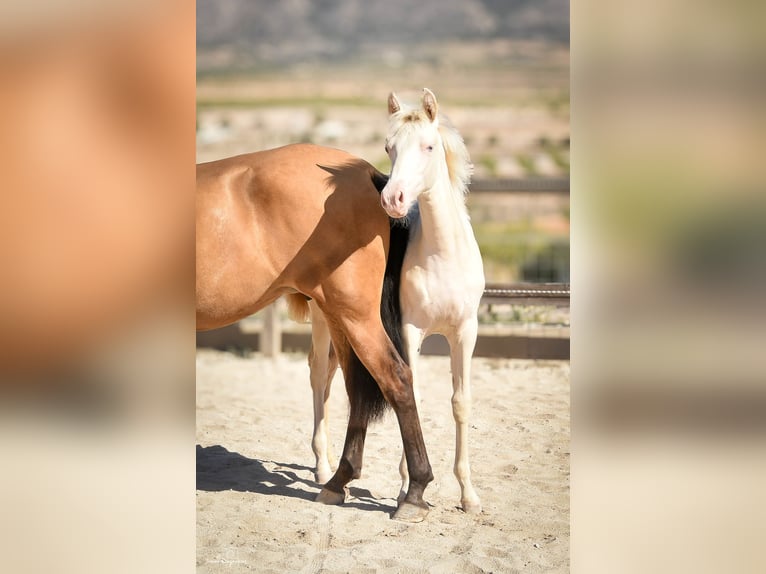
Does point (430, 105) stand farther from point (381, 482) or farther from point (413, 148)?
point (381, 482)

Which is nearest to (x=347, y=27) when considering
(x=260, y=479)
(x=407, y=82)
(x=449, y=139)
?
(x=407, y=82)

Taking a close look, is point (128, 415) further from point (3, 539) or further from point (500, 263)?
point (500, 263)

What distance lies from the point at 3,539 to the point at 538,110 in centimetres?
1359

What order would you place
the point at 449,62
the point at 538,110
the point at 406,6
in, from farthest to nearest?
the point at 406,6
the point at 449,62
the point at 538,110

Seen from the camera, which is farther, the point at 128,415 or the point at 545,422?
the point at 545,422

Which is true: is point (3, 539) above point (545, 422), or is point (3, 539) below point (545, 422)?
above

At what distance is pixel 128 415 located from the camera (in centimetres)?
125

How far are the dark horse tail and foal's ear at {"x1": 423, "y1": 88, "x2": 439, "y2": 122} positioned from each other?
0.32 m

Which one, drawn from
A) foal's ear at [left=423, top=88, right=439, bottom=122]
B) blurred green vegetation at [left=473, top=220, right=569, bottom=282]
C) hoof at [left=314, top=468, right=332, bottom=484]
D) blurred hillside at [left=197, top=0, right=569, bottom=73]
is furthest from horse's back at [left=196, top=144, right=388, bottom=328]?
blurred hillside at [left=197, top=0, right=569, bottom=73]

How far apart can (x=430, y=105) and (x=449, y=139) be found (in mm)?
193

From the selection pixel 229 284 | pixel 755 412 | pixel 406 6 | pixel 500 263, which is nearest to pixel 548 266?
pixel 500 263

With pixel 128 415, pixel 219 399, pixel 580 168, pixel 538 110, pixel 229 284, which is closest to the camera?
pixel 128 415

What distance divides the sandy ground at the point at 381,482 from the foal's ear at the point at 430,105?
1227 millimetres

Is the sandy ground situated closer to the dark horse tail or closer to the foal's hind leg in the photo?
the dark horse tail
